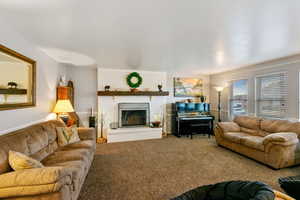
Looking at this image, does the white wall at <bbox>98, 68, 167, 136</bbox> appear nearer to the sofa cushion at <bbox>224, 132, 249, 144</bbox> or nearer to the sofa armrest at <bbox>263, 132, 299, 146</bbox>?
the sofa cushion at <bbox>224, 132, 249, 144</bbox>

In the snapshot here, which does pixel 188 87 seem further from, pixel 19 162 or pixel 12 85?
pixel 19 162

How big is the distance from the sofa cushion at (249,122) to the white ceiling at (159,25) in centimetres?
166

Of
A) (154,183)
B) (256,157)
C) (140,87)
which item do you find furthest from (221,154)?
(140,87)

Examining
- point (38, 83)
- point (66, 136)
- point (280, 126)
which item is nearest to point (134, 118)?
point (66, 136)

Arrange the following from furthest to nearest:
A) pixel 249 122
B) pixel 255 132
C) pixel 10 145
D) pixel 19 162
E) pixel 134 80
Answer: pixel 134 80, pixel 249 122, pixel 255 132, pixel 10 145, pixel 19 162

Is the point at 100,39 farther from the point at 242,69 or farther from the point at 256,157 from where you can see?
the point at 242,69

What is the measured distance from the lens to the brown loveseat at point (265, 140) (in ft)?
8.95

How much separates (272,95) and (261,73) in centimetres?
69

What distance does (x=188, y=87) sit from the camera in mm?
6008

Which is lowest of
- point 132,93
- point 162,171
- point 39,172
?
point 162,171

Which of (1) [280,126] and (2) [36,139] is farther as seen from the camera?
(1) [280,126]

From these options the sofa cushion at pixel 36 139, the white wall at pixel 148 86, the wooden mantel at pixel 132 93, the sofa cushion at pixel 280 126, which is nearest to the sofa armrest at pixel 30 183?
the sofa cushion at pixel 36 139

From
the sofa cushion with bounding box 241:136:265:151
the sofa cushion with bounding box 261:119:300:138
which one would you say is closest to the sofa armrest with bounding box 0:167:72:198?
the sofa cushion with bounding box 241:136:265:151

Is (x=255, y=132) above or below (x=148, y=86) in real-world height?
below
